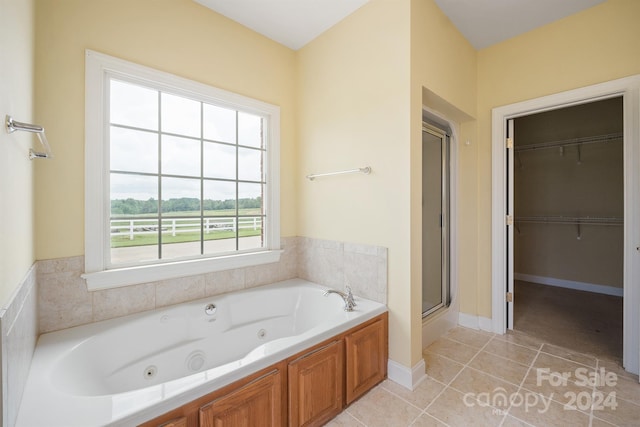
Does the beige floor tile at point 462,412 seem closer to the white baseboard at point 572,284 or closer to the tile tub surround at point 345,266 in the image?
the tile tub surround at point 345,266

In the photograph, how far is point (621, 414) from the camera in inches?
59.7

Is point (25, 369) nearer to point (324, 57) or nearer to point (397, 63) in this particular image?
point (397, 63)

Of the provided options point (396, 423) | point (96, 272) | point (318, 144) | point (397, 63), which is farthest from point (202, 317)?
point (397, 63)

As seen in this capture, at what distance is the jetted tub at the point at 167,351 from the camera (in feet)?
3.08

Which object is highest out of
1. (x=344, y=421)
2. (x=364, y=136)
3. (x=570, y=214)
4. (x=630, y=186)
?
(x=364, y=136)

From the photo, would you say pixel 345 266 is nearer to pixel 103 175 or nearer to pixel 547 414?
pixel 547 414

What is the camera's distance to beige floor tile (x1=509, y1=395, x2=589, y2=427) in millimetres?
1476

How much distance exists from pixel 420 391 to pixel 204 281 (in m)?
1.69

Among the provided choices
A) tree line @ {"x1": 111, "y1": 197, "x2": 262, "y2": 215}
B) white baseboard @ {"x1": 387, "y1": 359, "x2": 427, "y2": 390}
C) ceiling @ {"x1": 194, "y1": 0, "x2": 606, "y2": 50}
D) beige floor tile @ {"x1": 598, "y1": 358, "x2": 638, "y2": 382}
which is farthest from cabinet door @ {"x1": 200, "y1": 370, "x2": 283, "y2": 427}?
ceiling @ {"x1": 194, "y1": 0, "x2": 606, "y2": 50}

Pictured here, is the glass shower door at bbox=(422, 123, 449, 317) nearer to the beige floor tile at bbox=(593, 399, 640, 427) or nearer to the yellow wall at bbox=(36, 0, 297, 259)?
the beige floor tile at bbox=(593, 399, 640, 427)

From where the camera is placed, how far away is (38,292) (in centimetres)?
143

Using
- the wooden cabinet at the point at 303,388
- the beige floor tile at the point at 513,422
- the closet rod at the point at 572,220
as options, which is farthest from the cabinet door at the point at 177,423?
the closet rod at the point at 572,220

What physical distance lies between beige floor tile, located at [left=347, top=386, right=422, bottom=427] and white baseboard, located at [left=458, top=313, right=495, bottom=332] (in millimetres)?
1383

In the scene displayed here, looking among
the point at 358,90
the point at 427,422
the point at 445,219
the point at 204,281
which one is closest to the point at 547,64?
the point at 445,219
